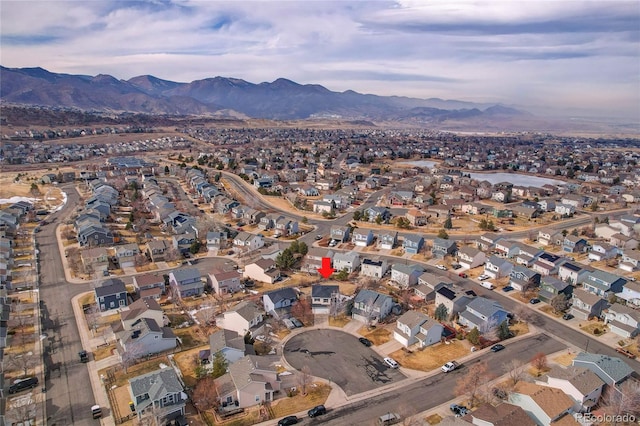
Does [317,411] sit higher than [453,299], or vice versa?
[453,299]

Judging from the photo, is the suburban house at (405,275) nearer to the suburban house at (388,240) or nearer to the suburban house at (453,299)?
the suburban house at (453,299)

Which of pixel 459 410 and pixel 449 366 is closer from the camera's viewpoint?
pixel 459 410

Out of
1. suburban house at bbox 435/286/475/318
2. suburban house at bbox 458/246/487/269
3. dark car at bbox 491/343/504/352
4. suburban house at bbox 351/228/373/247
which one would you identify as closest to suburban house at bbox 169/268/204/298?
suburban house at bbox 351/228/373/247

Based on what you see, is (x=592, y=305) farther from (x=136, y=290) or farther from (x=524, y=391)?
(x=136, y=290)

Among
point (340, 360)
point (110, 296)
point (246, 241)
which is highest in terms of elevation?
point (246, 241)

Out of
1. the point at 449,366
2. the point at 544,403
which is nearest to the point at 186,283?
the point at 449,366

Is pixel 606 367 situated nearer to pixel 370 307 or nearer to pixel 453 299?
pixel 453 299
